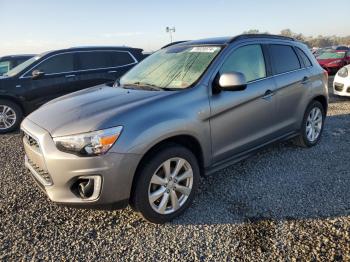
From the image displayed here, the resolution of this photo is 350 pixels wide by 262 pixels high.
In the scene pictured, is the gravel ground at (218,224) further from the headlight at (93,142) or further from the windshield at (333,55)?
the windshield at (333,55)

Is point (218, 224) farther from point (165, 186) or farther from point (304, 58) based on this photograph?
point (304, 58)

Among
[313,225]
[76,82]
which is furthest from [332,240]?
[76,82]

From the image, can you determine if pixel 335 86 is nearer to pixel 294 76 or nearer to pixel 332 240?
pixel 294 76

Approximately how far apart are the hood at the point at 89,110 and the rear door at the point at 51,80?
375cm

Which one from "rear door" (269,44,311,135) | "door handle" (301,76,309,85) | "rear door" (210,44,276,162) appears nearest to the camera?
"rear door" (210,44,276,162)

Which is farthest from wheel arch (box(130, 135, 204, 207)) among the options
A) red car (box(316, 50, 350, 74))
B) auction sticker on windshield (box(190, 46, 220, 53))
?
red car (box(316, 50, 350, 74))

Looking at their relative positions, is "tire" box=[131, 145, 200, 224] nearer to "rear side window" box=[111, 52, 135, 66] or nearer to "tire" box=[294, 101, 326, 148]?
"tire" box=[294, 101, 326, 148]

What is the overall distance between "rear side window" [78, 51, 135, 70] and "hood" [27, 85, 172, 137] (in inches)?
162

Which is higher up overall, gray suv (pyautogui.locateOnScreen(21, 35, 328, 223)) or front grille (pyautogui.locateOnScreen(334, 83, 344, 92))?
gray suv (pyautogui.locateOnScreen(21, 35, 328, 223))

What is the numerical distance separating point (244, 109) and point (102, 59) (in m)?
5.06

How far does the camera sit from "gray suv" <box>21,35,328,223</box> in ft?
8.75

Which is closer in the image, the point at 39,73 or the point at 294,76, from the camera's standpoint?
the point at 294,76

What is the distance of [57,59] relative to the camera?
23.8 feet

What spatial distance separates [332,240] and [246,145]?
4.46ft
